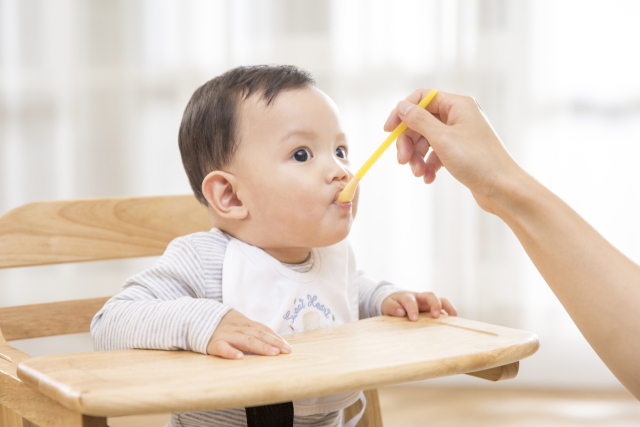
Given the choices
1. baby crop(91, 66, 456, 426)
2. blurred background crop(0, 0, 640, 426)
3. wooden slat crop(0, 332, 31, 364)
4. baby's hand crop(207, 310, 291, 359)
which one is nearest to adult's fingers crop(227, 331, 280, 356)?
baby's hand crop(207, 310, 291, 359)

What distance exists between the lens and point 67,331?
0.94m

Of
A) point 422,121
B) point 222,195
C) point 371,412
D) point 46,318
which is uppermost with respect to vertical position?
point 422,121

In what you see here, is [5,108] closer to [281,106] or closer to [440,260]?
[281,106]

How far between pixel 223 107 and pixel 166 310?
0.31 meters

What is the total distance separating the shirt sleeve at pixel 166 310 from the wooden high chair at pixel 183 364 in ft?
0.07

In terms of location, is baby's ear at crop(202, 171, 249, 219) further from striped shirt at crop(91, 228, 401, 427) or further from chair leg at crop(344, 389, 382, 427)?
chair leg at crop(344, 389, 382, 427)

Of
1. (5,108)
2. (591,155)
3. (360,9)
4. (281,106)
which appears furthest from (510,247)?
(5,108)

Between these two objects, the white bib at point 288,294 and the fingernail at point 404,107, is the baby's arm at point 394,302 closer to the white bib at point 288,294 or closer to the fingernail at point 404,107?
the white bib at point 288,294

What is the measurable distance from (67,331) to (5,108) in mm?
1055

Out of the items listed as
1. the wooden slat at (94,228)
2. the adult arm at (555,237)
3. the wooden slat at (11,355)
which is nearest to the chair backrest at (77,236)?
the wooden slat at (94,228)

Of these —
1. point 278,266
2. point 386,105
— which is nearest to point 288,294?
point 278,266

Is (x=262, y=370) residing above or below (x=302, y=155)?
below

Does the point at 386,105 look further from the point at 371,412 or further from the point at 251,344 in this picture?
the point at 251,344

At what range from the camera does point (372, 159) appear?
30.4 inches
